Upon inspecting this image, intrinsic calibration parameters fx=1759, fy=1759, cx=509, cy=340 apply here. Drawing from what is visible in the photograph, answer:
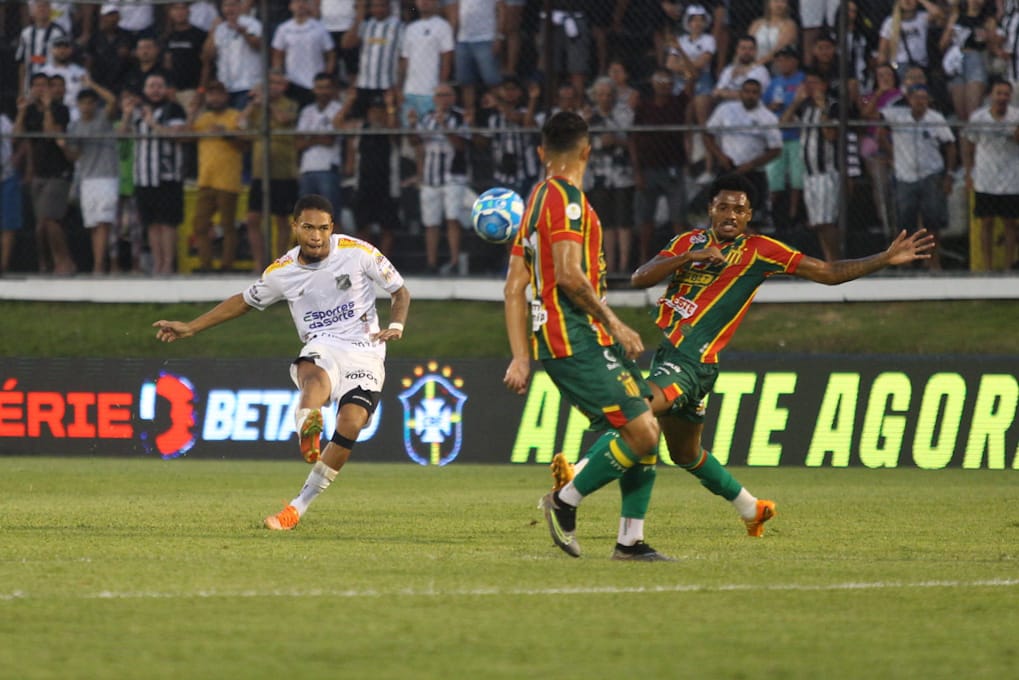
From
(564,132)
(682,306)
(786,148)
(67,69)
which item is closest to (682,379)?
(682,306)

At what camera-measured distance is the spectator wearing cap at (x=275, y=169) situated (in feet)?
61.6

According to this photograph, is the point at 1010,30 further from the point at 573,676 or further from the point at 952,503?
the point at 573,676

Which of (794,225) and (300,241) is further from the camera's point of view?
(794,225)

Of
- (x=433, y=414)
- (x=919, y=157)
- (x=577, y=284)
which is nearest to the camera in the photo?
(x=577, y=284)

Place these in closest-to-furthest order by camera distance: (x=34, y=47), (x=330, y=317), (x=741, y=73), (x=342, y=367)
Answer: (x=342, y=367) < (x=330, y=317) < (x=741, y=73) < (x=34, y=47)

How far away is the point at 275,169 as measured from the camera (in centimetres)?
1888

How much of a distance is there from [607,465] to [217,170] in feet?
37.9

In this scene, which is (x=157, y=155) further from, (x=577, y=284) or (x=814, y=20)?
(x=577, y=284)

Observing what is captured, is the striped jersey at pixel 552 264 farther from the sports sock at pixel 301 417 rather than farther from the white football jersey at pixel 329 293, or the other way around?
the white football jersey at pixel 329 293

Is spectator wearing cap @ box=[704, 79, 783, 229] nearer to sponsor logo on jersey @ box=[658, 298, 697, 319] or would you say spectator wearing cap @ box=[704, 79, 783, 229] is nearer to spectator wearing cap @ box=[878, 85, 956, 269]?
spectator wearing cap @ box=[878, 85, 956, 269]

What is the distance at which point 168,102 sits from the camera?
19047mm

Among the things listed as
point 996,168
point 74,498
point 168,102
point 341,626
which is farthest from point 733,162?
point 341,626

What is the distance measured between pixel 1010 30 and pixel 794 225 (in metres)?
2.80

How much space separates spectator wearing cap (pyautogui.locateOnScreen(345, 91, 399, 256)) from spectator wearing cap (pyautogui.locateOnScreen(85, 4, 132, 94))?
8.84ft
